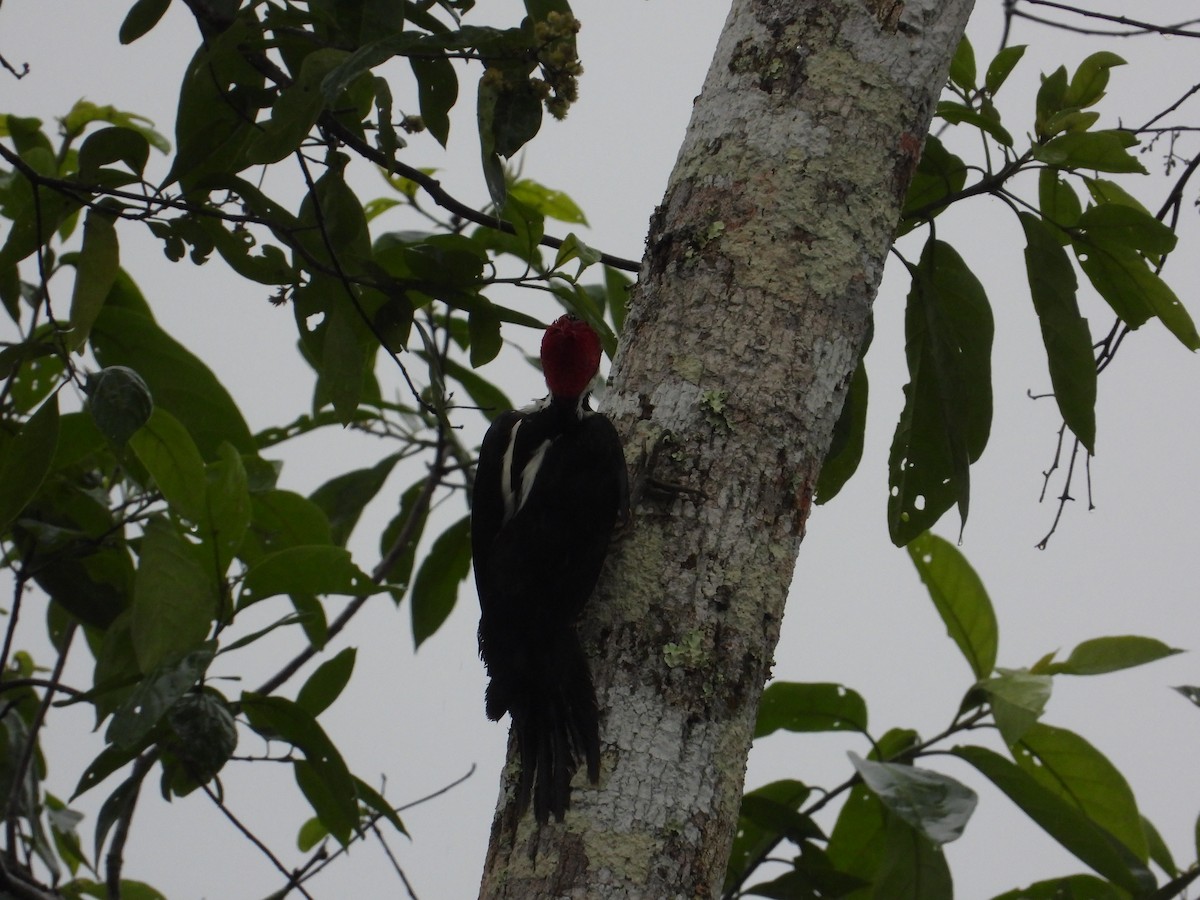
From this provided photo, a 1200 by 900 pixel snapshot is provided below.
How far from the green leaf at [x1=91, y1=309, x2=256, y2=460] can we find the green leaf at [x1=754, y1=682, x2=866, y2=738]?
119 cm

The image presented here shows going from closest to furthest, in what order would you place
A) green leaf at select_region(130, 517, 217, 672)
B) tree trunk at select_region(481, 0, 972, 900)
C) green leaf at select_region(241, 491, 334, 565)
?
1. tree trunk at select_region(481, 0, 972, 900)
2. green leaf at select_region(130, 517, 217, 672)
3. green leaf at select_region(241, 491, 334, 565)

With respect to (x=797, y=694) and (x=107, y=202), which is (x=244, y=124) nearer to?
(x=107, y=202)

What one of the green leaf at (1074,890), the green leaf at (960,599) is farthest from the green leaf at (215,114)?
the green leaf at (1074,890)

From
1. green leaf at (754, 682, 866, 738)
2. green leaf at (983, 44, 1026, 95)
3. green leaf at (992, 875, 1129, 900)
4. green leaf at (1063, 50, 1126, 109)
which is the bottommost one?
green leaf at (992, 875, 1129, 900)

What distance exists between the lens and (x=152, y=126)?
2.80 metres

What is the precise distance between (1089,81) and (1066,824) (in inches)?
51.8

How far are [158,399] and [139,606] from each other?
40 cm

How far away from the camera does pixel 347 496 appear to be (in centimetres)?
329

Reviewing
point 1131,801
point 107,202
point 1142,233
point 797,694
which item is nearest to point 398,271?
point 107,202

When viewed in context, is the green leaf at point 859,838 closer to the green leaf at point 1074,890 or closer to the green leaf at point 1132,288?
the green leaf at point 1074,890

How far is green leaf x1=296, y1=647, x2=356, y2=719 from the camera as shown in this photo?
7.63 ft

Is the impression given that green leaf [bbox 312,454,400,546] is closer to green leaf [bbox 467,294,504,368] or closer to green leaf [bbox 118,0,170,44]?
green leaf [bbox 467,294,504,368]

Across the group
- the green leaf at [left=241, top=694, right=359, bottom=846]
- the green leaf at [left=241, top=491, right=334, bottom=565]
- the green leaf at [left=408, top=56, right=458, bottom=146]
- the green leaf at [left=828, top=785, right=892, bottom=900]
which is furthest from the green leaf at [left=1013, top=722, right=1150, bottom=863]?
the green leaf at [left=408, top=56, right=458, bottom=146]

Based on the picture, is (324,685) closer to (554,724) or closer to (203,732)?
(203,732)
